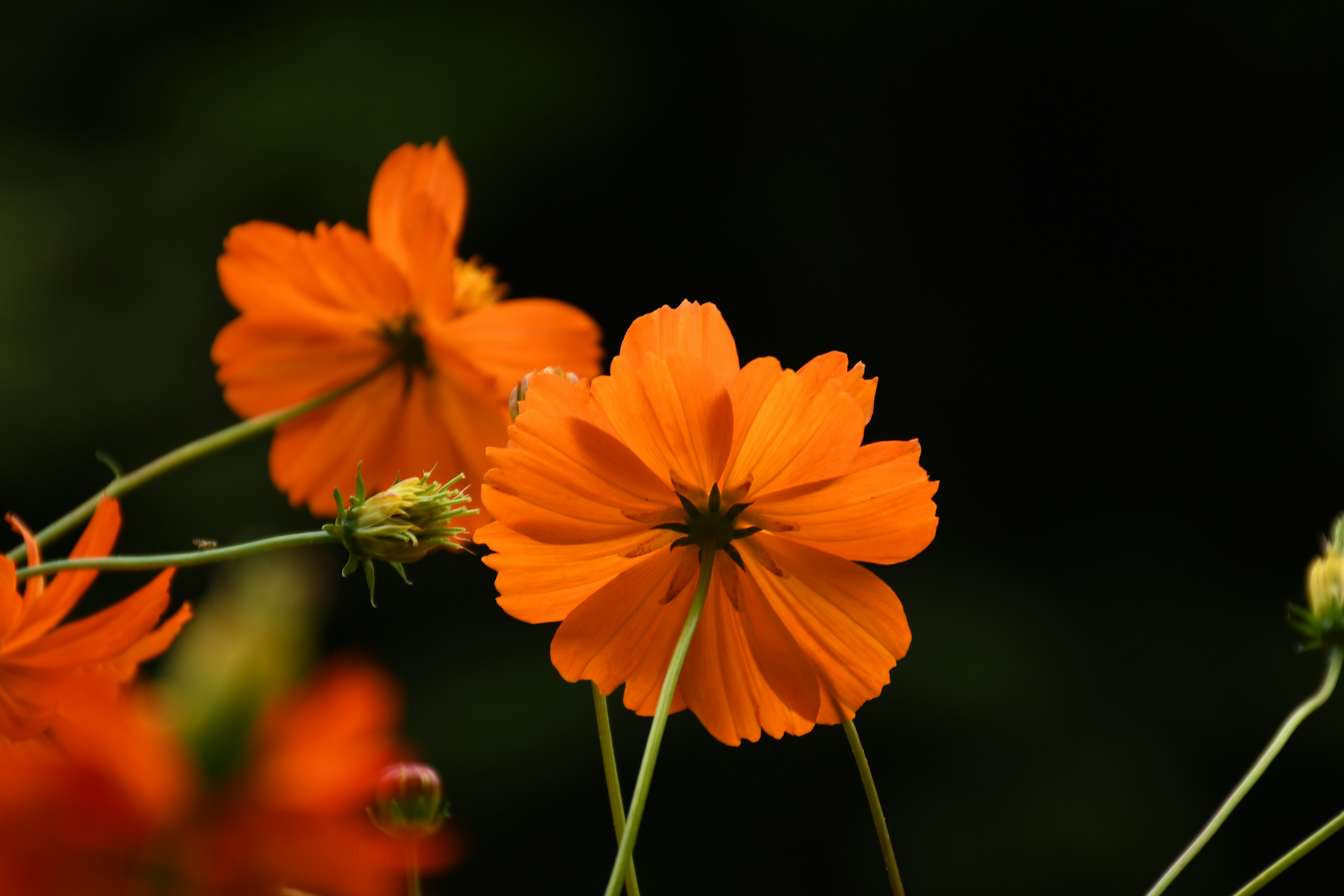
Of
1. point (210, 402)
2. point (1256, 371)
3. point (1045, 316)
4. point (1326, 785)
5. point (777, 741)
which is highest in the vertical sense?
point (210, 402)

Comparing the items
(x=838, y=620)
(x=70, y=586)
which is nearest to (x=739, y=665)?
(x=838, y=620)

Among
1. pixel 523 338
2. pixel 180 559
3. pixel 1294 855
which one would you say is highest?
pixel 523 338

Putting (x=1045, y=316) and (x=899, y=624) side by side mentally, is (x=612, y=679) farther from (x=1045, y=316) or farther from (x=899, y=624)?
(x=1045, y=316)

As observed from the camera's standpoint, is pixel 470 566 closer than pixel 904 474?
No

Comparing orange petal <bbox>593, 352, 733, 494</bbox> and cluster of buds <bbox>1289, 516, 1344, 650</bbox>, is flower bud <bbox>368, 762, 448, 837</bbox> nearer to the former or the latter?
orange petal <bbox>593, 352, 733, 494</bbox>

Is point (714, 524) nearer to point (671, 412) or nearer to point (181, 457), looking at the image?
point (671, 412)

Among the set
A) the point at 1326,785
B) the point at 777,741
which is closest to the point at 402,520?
the point at 777,741
